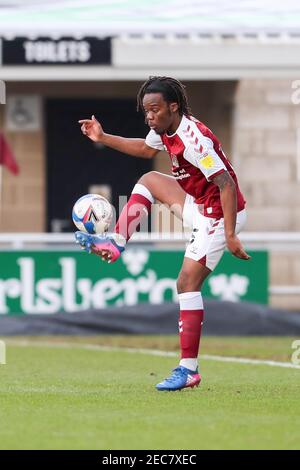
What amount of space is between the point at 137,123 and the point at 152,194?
42.3ft

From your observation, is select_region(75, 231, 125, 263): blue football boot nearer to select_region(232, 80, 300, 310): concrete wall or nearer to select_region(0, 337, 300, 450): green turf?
select_region(0, 337, 300, 450): green turf

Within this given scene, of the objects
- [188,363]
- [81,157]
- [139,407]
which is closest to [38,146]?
[81,157]

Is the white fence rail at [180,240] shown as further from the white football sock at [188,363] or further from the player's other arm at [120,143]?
the white football sock at [188,363]

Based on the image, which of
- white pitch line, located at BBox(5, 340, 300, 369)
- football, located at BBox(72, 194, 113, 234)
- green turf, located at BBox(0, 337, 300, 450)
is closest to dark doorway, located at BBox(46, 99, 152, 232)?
white pitch line, located at BBox(5, 340, 300, 369)

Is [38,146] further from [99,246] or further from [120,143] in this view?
[99,246]

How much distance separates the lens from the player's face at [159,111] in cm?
855

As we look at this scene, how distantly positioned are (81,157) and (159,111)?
44.0 ft

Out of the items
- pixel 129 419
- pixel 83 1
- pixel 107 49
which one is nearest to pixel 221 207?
pixel 129 419

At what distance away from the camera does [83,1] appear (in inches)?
765


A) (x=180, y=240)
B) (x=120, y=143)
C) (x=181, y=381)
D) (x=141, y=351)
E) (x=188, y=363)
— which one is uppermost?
(x=120, y=143)

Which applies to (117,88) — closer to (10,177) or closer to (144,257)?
(10,177)

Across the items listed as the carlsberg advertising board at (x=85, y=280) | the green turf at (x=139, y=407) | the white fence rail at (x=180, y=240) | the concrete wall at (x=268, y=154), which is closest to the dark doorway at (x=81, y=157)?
the concrete wall at (x=268, y=154)

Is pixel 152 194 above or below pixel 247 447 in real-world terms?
above

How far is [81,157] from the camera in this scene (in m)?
21.9
